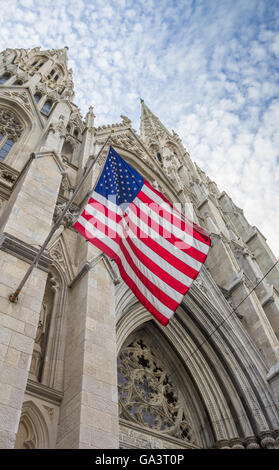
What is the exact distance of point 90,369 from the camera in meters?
5.07

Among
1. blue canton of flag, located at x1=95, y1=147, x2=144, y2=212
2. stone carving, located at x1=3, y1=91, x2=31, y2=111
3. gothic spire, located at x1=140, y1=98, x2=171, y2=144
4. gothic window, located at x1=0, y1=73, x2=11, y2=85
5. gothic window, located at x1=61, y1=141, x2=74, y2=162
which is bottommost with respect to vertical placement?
blue canton of flag, located at x1=95, y1=147, x2=144, y2=212

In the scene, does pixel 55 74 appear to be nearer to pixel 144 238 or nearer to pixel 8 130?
pixel 8 130

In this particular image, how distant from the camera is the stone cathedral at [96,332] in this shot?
15.5 feet

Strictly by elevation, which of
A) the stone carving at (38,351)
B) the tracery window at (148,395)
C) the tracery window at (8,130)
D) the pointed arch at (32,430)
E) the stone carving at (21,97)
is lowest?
the pointed arch at (32,430)

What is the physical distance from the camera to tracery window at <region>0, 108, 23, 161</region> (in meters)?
11.7

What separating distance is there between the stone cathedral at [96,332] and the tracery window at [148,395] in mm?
34

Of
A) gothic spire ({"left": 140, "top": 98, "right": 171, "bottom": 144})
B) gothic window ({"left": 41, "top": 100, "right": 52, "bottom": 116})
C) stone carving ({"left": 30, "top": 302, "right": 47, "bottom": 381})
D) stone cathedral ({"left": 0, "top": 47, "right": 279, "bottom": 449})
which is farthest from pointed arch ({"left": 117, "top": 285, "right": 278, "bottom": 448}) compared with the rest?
gothic spire ({"left": 140, "top": 98, "right": 171, "bottom": 144})

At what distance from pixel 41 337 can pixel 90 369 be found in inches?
64.4

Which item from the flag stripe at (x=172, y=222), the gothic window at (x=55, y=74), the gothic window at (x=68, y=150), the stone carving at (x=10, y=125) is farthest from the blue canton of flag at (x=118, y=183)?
the gothic window at (x=55, y=74)

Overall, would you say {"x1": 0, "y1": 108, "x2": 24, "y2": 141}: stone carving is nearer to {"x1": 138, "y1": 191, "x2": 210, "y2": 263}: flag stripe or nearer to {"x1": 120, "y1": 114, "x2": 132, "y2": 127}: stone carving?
{"x1": 138, "y1": 191, "x2": 210, "y2": 263}: flag stripe

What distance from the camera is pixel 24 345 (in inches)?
173

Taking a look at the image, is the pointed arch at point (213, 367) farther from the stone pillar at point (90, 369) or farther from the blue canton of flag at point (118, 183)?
the blue canton of flag at point (118, 183)

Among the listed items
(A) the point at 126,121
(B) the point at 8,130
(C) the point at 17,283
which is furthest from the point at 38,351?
(A) the point at 126,121

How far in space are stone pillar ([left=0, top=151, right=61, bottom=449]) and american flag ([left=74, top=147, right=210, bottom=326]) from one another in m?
0.90
